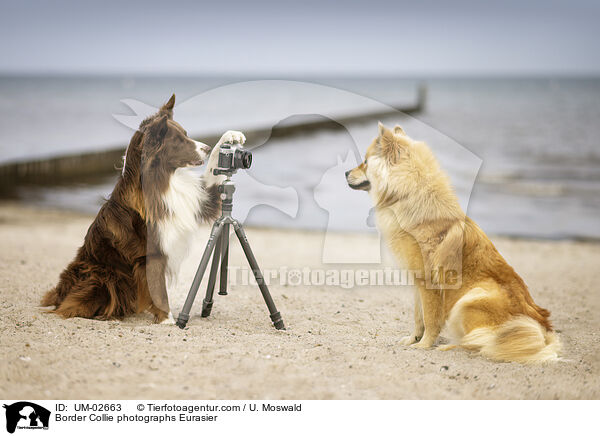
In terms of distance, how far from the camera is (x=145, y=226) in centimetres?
329

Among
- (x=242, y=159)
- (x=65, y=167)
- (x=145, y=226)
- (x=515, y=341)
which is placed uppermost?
(x=65, y=167)

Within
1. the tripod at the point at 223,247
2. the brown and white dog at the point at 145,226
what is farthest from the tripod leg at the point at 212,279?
the brown and white dog at the point at 145,226

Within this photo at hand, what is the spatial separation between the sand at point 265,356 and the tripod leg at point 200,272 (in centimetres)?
9

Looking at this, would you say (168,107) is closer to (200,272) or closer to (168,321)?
(200,272)

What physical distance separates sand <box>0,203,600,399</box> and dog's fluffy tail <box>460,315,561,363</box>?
2.6 inches

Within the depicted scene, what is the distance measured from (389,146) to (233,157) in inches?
37.0

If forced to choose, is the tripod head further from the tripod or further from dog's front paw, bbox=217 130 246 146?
dog's front paw, bbox=217 130 246 146

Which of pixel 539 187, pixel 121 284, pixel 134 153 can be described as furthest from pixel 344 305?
pixel 539 187

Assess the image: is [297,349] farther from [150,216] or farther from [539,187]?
[539,187]

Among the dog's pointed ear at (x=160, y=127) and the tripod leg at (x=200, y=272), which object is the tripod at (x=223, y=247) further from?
the dog's pointed ear at (x=160, y=127)

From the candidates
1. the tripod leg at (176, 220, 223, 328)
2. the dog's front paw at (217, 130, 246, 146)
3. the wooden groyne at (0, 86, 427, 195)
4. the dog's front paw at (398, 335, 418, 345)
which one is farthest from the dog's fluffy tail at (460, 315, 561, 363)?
the wooden groyne at (0, 86, 427, 195)

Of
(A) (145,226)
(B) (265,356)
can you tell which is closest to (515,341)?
(B) (265,356)
